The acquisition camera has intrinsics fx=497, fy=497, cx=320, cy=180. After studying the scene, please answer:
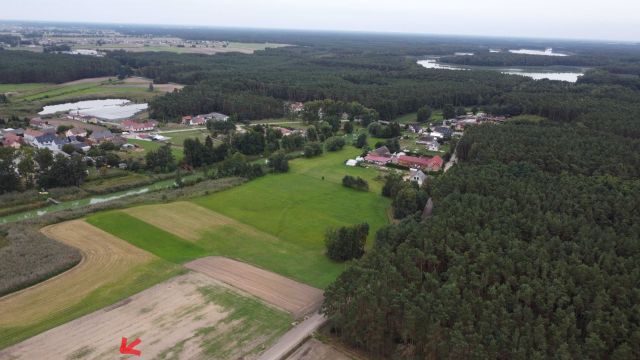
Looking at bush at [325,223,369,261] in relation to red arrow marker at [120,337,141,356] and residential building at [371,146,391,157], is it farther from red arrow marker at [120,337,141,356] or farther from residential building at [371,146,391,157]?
residential building at [371,146,391,157]

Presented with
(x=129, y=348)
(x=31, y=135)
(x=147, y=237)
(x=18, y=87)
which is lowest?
(x=129, y=348)

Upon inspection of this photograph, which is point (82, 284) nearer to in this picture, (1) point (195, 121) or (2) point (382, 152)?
(2) point (382, 152)

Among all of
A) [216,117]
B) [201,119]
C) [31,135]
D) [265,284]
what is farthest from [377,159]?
[31,135]

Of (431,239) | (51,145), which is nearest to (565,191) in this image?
(431,239)

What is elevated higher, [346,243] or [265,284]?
[346,243]

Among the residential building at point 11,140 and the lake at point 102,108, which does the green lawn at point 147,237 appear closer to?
the residential building at point 11,140

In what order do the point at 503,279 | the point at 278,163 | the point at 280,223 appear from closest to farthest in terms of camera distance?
1. the point at 503,279
2. the point at 280,223
3. the point at 278,163

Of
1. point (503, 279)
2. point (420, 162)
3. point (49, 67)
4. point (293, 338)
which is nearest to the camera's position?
point (293, 338)

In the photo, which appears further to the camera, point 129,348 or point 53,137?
point 53,137
